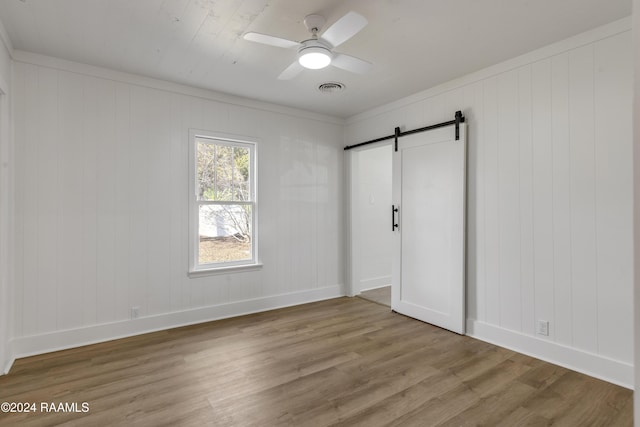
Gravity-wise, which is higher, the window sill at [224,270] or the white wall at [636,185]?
the white wall at [636,185]

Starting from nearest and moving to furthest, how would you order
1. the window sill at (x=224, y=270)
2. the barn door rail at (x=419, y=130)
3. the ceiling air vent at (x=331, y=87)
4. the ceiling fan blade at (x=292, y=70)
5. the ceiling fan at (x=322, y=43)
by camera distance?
the ceiling fan at (x=322, y=43), the ceiling fan blade at (x=292, y=70), the barn door rail at (x=419, y=130), the ceiling air vent at (x=331, y=87), the window sill at (x=224, y=270)

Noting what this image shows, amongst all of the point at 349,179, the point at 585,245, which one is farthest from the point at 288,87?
the point at 585,245

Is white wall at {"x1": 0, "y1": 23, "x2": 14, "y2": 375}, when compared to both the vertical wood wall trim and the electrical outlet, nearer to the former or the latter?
the vertical wood wall trim

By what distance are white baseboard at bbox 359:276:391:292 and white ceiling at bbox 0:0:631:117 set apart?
121 inches

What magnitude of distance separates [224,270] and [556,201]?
3.40m

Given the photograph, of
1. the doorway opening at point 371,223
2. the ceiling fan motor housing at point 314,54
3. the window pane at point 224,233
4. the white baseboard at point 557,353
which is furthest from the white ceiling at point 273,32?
the white baseboard at point 557,353

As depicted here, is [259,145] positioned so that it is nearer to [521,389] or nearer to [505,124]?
[505,124]

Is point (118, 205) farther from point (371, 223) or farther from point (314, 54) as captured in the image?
point (371, 223)

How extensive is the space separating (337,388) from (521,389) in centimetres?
130

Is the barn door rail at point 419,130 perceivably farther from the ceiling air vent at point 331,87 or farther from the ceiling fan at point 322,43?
the ceiling fan at point 322,43

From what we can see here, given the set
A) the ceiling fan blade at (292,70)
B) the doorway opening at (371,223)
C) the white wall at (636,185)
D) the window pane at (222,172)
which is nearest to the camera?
the white wall at (636,185)

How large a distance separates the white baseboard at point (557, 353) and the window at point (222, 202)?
A: 2677 millimetres

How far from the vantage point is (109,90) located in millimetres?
3215

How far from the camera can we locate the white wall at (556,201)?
2.39 meters
